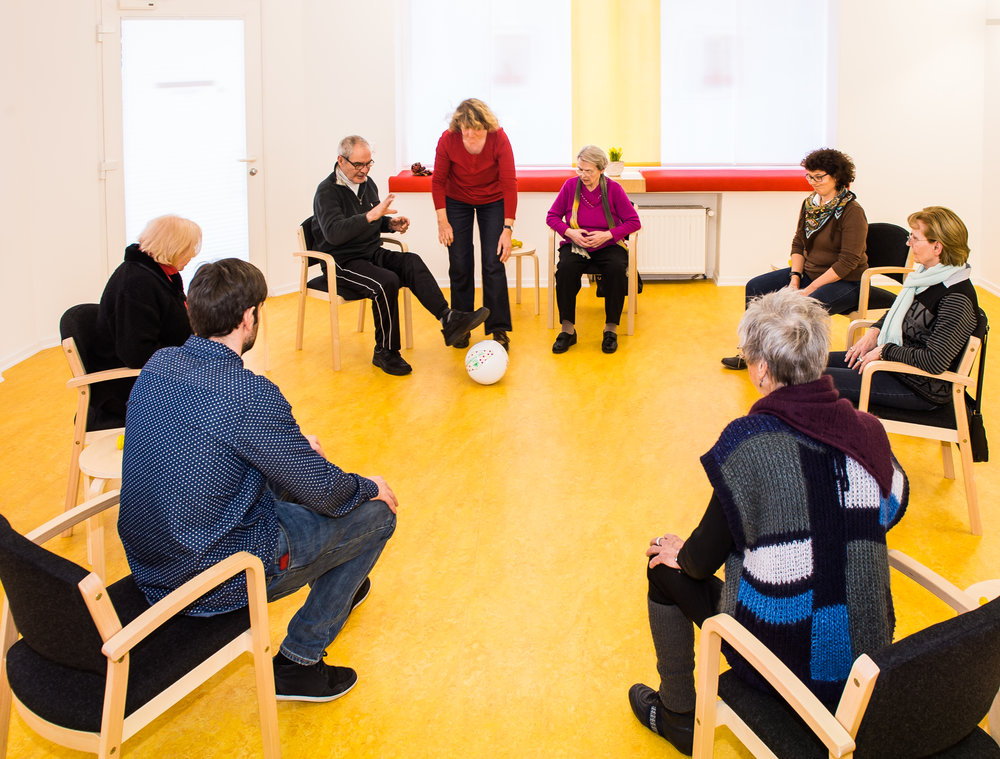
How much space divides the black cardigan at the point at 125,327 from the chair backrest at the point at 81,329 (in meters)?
→ 0.02

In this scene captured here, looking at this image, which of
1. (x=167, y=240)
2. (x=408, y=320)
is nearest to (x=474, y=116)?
(x=408, y=320)

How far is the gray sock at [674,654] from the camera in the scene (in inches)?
81.5

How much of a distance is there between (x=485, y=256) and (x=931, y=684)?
4.32m

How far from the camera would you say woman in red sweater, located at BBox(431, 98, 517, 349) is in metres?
5.29

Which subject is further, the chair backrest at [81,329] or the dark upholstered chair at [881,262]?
the dark upholstered chair at [881,262]

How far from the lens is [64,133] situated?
567 cm

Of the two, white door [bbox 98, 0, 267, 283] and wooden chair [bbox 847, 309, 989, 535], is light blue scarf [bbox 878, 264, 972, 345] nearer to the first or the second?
wooden chair [bbox 847, 309, 989, 535]

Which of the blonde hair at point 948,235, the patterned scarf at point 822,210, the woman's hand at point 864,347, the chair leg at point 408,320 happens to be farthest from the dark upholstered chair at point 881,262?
the chair leg at point 408,320

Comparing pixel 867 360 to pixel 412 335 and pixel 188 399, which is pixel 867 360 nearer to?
pixel 188 399

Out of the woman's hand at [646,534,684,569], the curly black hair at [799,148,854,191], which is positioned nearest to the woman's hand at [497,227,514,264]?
the curly black hair at [799,148,854,191]

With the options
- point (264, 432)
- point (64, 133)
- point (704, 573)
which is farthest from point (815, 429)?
point (64, 133)

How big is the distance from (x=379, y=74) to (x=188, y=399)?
5.42 m

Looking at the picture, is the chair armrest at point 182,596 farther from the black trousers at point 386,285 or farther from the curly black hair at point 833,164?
the curly black hair at point 833,164

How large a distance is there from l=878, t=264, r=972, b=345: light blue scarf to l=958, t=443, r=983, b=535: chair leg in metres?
0.45
